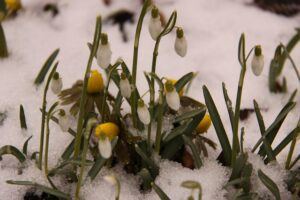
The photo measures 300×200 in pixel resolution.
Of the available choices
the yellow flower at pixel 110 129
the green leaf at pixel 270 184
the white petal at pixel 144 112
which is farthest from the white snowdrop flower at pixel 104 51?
the green leaf at pixel 270 184

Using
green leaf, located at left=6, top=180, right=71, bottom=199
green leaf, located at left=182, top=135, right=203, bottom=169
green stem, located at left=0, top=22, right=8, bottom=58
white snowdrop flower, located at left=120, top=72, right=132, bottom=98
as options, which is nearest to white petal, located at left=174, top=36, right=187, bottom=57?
white snowdrop flower, located at left=120, top=72, right=132, bottom=98

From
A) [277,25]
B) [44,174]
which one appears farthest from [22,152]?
[277,25]

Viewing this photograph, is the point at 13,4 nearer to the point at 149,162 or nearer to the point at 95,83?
the point at 95,83

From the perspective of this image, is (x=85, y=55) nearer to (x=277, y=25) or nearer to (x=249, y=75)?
(x=249, y=75)

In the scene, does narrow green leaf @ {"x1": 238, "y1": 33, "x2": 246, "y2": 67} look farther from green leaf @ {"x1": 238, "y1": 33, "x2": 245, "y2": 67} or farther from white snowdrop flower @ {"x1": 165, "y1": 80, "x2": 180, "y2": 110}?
white snowdrop flower @ {"x1": 165, "y1": 80, "x2": 180, "y2": 110}

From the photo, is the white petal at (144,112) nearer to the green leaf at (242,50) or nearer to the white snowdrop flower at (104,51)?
the white snowdrop flower at (104,51)
